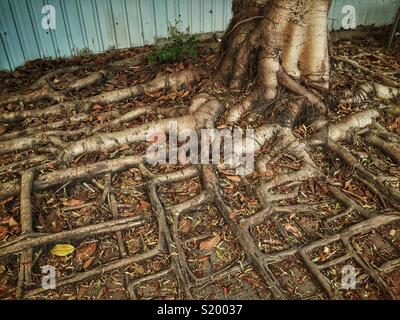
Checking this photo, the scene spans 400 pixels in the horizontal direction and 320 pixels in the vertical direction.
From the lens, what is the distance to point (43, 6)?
4816mm

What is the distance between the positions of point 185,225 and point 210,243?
291 mm

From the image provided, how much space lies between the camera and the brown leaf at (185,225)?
2.88 m

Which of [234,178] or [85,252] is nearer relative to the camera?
[85,252]

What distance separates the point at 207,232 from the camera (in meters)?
2.85

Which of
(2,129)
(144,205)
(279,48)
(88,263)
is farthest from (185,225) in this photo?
(2,129)

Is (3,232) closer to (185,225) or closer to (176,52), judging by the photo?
(185,225)

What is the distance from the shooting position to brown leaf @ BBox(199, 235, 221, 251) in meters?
2.73

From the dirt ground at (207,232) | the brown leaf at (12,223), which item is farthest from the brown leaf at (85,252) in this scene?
the brown leaf at (12,223)

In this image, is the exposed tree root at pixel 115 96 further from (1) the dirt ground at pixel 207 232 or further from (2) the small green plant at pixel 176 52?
(2) the small green plant at pixel 176 52

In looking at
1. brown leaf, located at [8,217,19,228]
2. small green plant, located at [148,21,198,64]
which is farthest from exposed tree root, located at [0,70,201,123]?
brown leaf, located at [8,217,19,228]

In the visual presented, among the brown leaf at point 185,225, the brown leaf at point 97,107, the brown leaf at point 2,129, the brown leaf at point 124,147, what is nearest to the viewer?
the brown leaf at point 185,225

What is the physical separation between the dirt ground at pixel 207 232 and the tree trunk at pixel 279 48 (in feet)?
0.72
